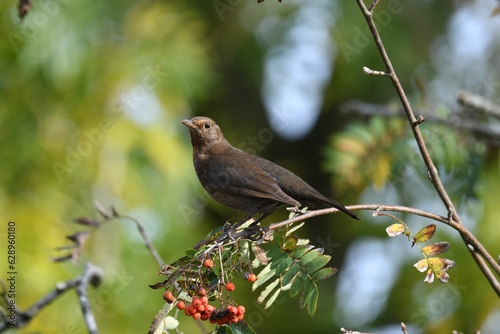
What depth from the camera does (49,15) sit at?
806 cm

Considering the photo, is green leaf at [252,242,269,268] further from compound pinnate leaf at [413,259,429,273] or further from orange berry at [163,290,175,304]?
compound pinnate leaf at [413,259,429,273]

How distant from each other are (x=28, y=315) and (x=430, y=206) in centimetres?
580

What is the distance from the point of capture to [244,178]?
3.95 metres

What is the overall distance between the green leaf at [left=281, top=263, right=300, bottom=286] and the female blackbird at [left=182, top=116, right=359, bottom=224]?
0.60 meters

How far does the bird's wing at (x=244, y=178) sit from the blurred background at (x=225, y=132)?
1.29 m

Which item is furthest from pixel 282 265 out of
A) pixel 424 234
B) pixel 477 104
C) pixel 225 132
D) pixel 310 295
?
pixel 225 132

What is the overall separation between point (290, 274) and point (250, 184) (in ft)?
3.44

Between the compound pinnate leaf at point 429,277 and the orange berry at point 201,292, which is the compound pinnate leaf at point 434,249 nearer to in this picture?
the compound pinnate leaf at point 429,277

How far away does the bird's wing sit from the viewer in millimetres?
3766

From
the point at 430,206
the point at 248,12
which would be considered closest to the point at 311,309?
the point at 430,206

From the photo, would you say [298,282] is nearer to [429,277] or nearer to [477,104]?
[429,277]

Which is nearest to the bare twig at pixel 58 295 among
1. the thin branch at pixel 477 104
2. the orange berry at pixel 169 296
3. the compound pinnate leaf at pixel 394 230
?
the orange berry at pixel 169 296

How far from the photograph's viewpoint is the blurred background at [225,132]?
230 inches

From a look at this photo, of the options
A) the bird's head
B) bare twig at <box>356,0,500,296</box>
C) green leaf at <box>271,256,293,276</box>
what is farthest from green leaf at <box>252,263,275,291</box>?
the bird's head
